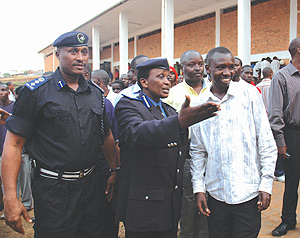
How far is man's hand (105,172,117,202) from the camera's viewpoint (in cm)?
253

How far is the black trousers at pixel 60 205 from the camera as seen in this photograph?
2094 millimetres

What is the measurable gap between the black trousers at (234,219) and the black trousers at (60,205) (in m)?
1.02

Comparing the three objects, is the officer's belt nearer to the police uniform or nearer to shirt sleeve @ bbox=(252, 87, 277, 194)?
the police uniform

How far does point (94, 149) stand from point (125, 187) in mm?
424

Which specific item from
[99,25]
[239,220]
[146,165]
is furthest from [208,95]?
[99,25]

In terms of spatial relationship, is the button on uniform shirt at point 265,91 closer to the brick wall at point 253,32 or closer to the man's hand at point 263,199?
the man's hand at point 263,199

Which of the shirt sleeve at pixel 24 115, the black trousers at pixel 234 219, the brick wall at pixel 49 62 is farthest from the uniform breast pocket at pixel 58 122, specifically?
the brick wall at pixel 49 62

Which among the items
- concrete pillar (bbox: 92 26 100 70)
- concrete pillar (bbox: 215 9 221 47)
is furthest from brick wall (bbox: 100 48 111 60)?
concrete pillar (bbox: 215 9 221 47)

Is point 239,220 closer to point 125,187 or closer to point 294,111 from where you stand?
point 125,187

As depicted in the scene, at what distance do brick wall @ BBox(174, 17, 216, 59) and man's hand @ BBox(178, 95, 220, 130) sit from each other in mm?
14118

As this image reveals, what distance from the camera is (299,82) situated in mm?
3338

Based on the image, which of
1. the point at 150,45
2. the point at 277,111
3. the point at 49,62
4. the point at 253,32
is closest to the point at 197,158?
the point at 277,111

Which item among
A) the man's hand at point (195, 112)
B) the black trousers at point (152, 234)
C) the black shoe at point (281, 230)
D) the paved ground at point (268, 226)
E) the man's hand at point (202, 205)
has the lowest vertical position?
the paved ground at point (268, 226)

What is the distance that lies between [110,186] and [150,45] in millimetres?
17870
